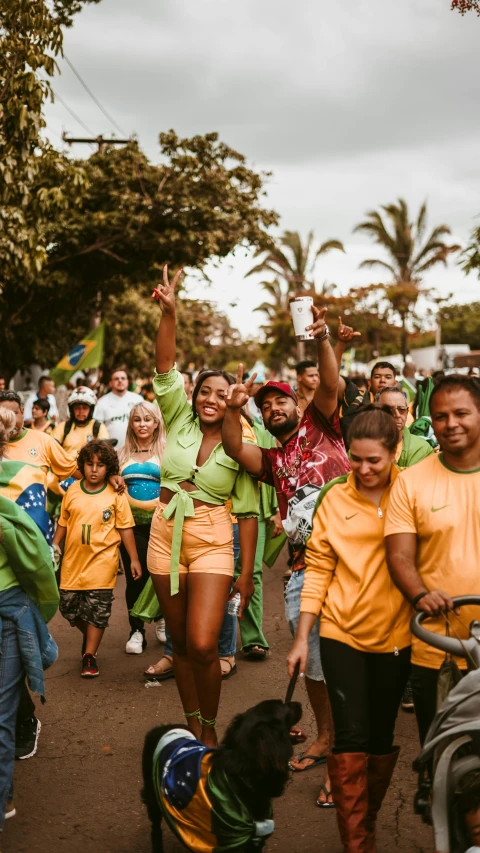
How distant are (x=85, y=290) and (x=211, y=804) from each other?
62.5 ft

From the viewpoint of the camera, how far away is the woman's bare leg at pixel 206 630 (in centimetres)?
425

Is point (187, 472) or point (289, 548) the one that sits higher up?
point (187, 472)

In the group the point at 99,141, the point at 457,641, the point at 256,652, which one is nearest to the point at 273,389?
Answer: the point at 457,641

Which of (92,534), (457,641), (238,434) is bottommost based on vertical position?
(92,534)

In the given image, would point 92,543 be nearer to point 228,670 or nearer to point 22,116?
point 228,670

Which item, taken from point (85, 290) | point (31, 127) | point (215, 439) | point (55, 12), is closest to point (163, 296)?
point (215, 439)

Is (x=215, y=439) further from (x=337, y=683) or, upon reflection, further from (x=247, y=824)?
(x=247, y=824)

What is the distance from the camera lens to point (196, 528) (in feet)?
14.4

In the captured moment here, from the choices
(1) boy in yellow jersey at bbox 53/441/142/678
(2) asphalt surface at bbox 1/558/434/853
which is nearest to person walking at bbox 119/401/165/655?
(1) boy in yellow jersey at bbox 53/441/142/678

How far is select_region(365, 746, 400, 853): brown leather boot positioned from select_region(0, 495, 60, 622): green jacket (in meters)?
1.58

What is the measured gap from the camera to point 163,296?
438 cm

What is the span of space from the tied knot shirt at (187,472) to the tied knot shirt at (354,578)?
1.02 meters

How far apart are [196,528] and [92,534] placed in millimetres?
2267

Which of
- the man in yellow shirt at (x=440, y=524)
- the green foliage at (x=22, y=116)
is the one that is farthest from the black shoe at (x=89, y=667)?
the green foliage at (x=22, y=116)
